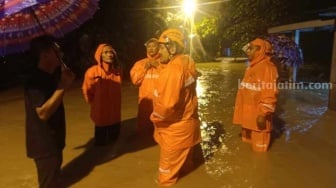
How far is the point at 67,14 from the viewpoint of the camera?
372 cm

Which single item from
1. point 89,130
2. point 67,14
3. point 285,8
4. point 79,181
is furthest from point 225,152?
point 285,8

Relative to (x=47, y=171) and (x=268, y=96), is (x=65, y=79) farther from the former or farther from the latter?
(x=268, y=96)

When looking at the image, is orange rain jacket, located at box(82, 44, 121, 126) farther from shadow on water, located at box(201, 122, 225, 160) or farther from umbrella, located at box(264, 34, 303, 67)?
umbrella, located at box(264, 34, 303, 67)

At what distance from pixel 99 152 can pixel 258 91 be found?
2.72m

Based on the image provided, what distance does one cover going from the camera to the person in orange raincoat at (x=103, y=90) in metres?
5.98

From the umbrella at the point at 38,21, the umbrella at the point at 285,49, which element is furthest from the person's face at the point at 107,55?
the umbrella at the point at 285,49

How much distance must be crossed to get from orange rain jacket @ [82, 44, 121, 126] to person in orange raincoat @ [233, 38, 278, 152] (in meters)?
2.08

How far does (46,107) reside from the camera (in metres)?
3.39

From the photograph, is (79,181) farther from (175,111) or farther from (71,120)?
(71,120)

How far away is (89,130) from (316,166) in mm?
4311

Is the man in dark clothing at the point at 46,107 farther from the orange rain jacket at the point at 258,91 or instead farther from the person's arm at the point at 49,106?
the orange rain jacket at the point at 258,91

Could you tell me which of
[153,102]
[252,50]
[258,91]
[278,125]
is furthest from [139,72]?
[278,125]

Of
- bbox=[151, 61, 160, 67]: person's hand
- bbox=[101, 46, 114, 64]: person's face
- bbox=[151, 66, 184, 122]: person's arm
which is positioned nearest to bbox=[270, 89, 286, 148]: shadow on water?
bbox=[151, 61, 160, 67]: person's hand

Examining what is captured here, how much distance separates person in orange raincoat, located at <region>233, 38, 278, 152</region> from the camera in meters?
5.40
